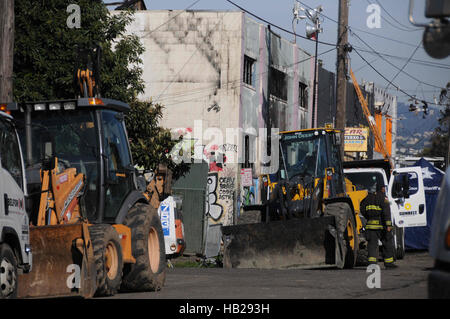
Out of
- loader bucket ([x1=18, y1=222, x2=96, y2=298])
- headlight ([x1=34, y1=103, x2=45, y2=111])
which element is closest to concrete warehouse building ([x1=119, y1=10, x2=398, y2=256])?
headlight ([x1=34, y1=103, x2=45, y2=111])

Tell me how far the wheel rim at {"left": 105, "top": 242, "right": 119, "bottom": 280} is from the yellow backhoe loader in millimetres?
14

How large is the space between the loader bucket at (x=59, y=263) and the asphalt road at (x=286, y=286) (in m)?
0.87

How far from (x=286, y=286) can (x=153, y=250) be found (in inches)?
87.8

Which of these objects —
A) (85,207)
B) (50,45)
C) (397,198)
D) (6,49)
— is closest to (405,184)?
(397,198)

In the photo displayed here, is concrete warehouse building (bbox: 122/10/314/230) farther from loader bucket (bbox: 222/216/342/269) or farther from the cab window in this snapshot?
the cab window

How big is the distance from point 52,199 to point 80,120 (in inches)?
54.8

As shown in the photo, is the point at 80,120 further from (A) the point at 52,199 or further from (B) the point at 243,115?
(B) the point at 243,115

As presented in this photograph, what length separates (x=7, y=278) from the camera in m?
9.94

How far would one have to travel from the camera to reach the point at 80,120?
41.2ft

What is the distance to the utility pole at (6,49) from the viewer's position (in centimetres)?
1567

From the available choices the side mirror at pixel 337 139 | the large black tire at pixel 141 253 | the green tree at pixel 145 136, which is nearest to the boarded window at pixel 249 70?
the green tree at pixel 145 136

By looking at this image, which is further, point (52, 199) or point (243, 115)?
point (243, 115)

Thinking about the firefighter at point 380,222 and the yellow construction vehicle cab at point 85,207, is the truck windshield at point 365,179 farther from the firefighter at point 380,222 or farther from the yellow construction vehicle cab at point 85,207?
the yellow construction vehicle cab at point 85,207
